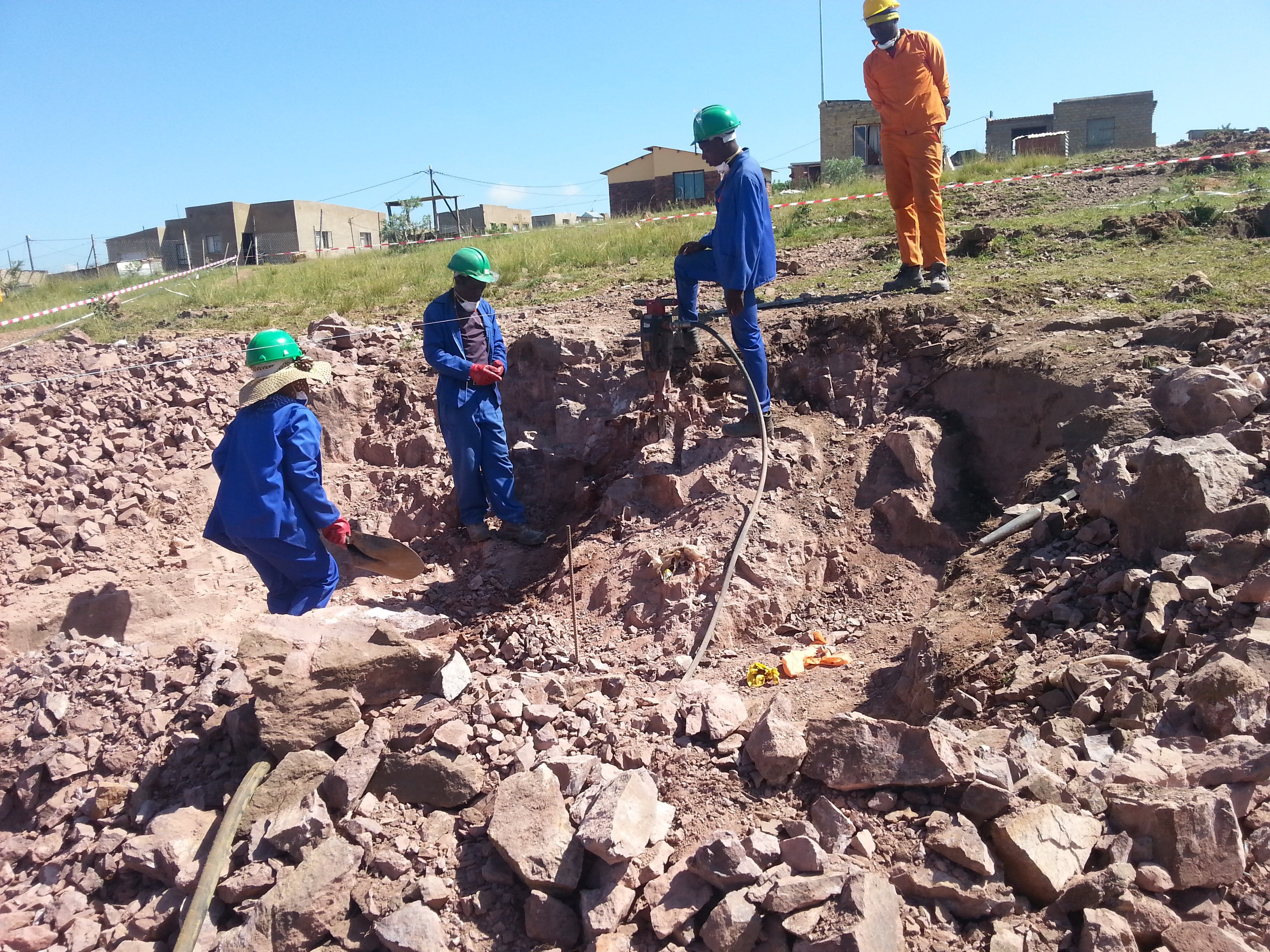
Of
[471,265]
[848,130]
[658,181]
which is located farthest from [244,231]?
[471,265]

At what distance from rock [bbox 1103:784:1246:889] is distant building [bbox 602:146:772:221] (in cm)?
2598

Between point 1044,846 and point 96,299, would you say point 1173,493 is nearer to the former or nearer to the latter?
point 1044,846

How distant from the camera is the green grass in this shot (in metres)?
6.25

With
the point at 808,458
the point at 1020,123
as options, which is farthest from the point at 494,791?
the point at 1020,123

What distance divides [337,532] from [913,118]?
4738 millimetres

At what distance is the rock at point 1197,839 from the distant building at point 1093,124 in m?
27.2

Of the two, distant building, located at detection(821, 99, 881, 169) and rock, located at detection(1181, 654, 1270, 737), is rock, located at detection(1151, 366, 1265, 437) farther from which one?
distant building, located at detection(821, 99, 881, 169)

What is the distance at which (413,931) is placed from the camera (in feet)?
8.25

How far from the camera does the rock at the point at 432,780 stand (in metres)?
2.97

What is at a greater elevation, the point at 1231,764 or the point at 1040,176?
the point at 1040,176

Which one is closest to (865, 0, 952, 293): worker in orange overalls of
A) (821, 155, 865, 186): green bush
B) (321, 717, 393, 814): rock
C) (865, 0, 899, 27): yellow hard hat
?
(865, 0, 899, 27): yellow hard hat

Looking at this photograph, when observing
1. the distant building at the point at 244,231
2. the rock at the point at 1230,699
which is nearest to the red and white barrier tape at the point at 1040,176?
the rock at the point at 1230,699

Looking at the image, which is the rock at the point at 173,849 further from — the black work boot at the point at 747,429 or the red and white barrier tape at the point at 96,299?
the red and white barrier tape at the point at 96,299

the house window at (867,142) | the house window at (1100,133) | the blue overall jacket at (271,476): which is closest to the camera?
the blue overall jacket at (271,476)
